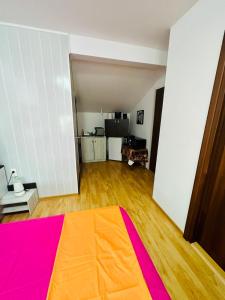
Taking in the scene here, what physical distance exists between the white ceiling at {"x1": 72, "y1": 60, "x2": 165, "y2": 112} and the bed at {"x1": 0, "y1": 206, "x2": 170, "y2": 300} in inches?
94.6

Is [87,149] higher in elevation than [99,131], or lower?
lower

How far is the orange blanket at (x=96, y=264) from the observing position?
66cm

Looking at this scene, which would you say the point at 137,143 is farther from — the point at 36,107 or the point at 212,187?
the point at 36,107

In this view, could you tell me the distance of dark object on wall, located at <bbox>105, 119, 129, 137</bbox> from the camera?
3.90 metres

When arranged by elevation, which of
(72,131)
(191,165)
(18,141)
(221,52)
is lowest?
(191,165)

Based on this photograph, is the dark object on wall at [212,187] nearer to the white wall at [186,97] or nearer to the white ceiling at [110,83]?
the white wall at [186,97]

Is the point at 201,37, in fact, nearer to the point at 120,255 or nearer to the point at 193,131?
the point at 193,131

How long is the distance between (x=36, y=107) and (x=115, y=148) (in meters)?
2.46

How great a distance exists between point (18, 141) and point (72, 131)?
31.1 inches

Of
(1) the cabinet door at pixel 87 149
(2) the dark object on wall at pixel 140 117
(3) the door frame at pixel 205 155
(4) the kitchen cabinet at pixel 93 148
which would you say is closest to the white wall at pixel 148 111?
(2) the dark object on wall at pixel 140 117

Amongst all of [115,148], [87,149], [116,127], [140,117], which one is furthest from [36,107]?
[140,117]

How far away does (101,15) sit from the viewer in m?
1.50

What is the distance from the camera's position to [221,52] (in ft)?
3.58

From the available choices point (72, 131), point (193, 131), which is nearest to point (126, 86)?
point (72, 131)
